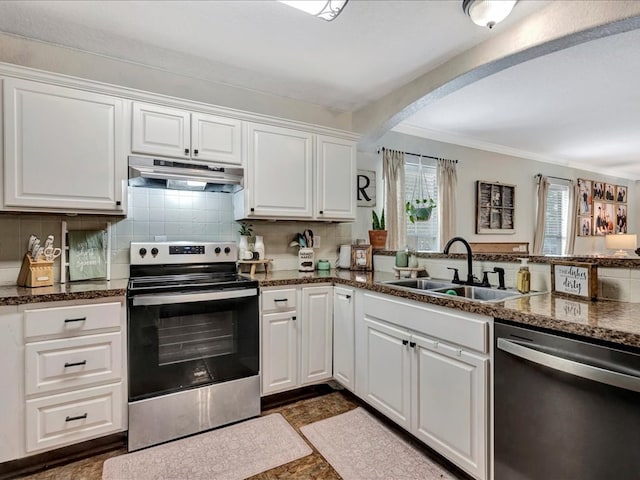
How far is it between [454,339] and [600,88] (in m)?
2.79

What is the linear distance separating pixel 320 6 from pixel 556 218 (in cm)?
555

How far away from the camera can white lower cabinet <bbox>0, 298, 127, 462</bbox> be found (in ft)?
5.49

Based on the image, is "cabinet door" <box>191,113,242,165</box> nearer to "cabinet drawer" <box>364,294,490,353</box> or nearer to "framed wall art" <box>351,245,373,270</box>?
"framed wall art" <box>351,245,373,270</box>

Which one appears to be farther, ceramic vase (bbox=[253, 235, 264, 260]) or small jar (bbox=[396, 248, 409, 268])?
ceramic vase (bbox=[253, 235, 264, 260])

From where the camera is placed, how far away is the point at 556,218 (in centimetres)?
550

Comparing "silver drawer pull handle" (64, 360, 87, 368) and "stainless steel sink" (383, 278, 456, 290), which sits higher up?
"stainless steel sink" (383, 278, 456, 290)

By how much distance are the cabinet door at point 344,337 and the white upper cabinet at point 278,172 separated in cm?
76

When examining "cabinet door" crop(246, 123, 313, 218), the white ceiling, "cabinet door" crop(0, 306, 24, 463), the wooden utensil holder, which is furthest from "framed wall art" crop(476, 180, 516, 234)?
"cabinet door" crop(0, 306, 24, 463)

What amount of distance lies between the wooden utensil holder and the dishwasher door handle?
2437 mm

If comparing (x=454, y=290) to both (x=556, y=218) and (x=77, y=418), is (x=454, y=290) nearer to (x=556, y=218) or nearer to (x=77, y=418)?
(x=77, y=418)

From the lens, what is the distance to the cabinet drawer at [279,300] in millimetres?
2297

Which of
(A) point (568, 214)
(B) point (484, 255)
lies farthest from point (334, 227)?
(A) point (568, 214)

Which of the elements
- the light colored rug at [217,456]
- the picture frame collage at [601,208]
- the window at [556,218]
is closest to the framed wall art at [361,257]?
the light colored rug at [217,456]

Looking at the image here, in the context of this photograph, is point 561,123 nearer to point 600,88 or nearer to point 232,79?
point 600,88
